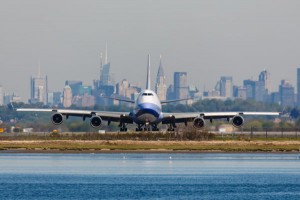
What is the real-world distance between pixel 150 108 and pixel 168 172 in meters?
39.4

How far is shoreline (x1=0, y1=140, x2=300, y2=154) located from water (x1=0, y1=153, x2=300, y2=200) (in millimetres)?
5679

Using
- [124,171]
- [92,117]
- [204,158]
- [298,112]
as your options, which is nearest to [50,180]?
[124,171]

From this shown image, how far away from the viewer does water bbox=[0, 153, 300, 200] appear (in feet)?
183

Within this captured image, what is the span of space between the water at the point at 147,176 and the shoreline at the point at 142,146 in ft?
18.6

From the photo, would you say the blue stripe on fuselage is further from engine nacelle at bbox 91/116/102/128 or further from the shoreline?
the shoreline

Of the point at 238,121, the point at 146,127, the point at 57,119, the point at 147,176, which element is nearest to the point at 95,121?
the point at 57,119

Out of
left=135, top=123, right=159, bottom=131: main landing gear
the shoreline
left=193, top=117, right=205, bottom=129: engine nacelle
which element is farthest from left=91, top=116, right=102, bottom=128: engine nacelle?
the shoreline

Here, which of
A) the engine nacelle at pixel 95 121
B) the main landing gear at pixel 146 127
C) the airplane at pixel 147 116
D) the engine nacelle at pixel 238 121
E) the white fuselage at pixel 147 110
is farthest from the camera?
the engine nacelle at pixel 238 121

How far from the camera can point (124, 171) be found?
227 ft

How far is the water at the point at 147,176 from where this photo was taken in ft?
183

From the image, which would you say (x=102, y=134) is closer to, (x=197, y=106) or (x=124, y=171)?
(x=124, y=171)

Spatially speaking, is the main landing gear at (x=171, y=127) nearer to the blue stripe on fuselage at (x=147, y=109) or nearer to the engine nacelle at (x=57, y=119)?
the blue stripe on fuselage at (x=147, y=109)

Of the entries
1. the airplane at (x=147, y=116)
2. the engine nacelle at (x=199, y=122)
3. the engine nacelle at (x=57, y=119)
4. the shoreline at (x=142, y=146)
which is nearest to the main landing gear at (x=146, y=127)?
the airplane at (x=147, y=116)

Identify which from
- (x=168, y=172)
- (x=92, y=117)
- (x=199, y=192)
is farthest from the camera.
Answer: (x=92, y=117)
